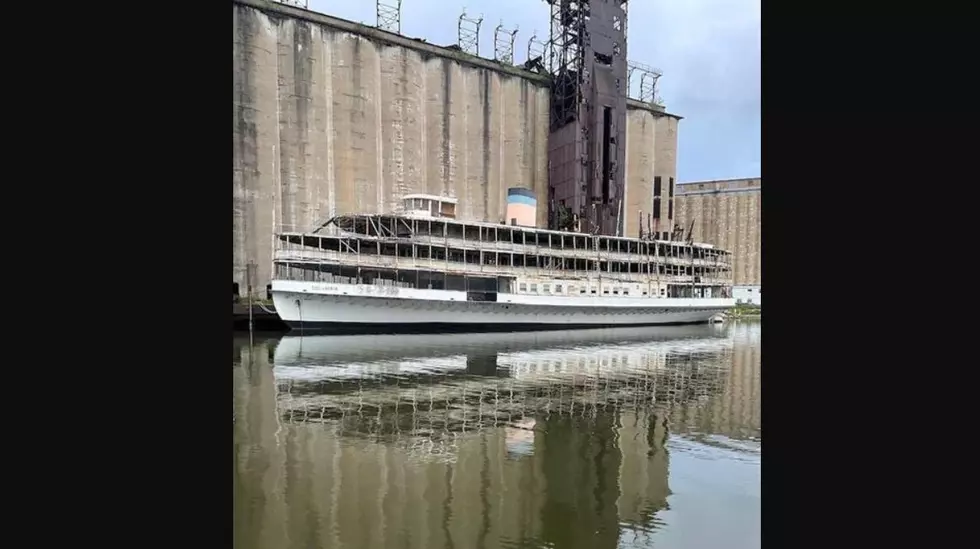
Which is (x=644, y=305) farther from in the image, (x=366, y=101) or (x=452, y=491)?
(x=452, y=491)

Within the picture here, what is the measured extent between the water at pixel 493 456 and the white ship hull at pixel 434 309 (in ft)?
30.8

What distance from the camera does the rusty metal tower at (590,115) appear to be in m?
46.2

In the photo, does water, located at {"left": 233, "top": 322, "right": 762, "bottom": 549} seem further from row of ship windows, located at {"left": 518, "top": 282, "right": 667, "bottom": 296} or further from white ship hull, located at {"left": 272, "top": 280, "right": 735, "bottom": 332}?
row of ship windows, located at {"left": 518, "top": 282, "right": 667, "bottom": 296}

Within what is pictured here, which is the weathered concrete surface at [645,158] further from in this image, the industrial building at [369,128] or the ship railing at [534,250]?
the ship railing at [534,250]

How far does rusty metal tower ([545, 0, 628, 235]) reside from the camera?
152ft

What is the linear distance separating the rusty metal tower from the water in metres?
29.4

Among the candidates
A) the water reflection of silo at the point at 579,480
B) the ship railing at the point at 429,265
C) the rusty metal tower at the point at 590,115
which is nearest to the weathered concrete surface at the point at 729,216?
the rusty metal tower at the point at 590,115

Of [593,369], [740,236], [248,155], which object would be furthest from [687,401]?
[740,236]

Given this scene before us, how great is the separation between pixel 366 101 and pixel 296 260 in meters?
16.8

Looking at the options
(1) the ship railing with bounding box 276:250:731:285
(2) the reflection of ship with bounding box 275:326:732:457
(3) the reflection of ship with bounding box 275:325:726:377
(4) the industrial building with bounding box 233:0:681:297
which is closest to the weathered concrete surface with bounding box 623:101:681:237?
(4) the industrial building with bounding box 233:0:681:297

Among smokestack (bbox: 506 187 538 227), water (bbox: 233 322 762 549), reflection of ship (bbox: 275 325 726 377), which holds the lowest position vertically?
reflection of ship (bbox: 275 325 726 377)

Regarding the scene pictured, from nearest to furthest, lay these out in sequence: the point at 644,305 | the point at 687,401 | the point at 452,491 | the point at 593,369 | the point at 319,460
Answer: the point at 452,491 < the point at 319,460 < the point at 687,401 < the point at 593,369 < the point at 644,305

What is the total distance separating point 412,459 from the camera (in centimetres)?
896

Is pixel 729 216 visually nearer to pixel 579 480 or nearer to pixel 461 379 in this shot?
pixel 461 379
